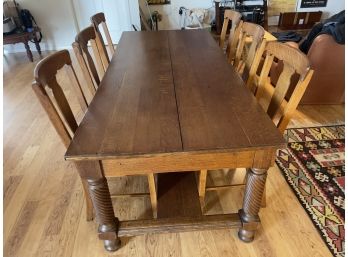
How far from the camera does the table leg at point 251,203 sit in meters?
1.07

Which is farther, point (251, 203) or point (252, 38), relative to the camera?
point (252, 38)

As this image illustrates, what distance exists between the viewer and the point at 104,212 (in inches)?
45.1

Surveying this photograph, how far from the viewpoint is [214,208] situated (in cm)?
152

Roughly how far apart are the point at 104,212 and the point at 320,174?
4.68 feet

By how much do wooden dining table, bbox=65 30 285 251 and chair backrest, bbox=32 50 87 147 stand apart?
108 millimetres

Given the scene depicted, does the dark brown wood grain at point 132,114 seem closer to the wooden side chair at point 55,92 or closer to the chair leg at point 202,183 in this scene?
the wooden side chair at point 55,92

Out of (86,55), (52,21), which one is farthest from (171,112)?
(52,21)

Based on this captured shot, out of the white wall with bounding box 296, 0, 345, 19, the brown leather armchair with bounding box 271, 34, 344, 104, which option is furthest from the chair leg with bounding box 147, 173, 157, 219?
the white wall with bounding box 296, 0, 345, 19

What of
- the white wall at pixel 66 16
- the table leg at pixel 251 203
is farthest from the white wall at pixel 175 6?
the table leg at pixel 251 203

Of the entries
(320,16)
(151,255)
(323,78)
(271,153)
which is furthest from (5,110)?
(320,16)

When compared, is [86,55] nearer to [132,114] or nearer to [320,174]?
[132,114]

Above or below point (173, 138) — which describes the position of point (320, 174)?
below

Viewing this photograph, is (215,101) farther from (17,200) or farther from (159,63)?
(17,200)

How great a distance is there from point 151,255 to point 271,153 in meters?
0.80
